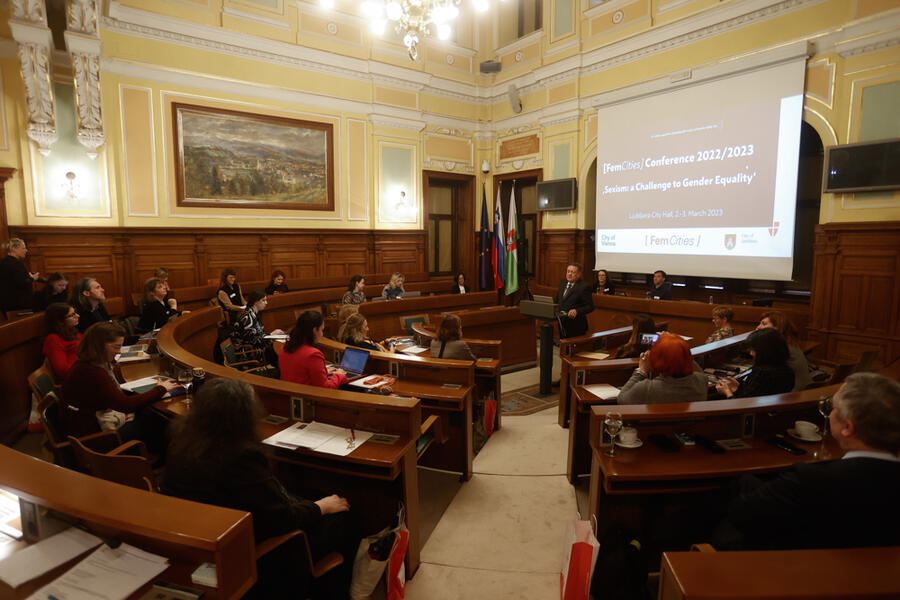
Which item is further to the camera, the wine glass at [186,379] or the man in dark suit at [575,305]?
the man in dark suit at [575,305]

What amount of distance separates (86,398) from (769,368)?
421 cm

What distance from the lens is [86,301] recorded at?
469cm

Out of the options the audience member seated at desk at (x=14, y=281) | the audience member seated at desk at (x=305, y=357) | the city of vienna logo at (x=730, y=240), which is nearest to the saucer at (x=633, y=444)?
the audience member seated at desk at (x=305, y=357)

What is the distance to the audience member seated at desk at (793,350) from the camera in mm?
3373

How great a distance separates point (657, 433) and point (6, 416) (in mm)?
5030

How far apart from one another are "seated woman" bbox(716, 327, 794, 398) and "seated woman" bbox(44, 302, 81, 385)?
4.79 meters

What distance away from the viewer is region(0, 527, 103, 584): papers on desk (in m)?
1.30

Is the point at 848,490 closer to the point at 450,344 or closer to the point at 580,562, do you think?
the point at 580,562

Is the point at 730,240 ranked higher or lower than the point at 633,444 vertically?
Result: higher

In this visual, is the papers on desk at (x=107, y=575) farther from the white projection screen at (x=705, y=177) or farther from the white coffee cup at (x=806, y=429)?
the white projection screen at (x=705, y=177)

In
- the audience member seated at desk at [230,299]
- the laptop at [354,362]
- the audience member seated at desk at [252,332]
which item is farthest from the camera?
the audience member seated at desk at [230,299]

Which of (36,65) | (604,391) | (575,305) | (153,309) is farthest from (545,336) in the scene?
(36,65)

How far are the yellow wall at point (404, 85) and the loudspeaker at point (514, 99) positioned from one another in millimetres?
204

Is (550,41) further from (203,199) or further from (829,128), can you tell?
(203,199)
